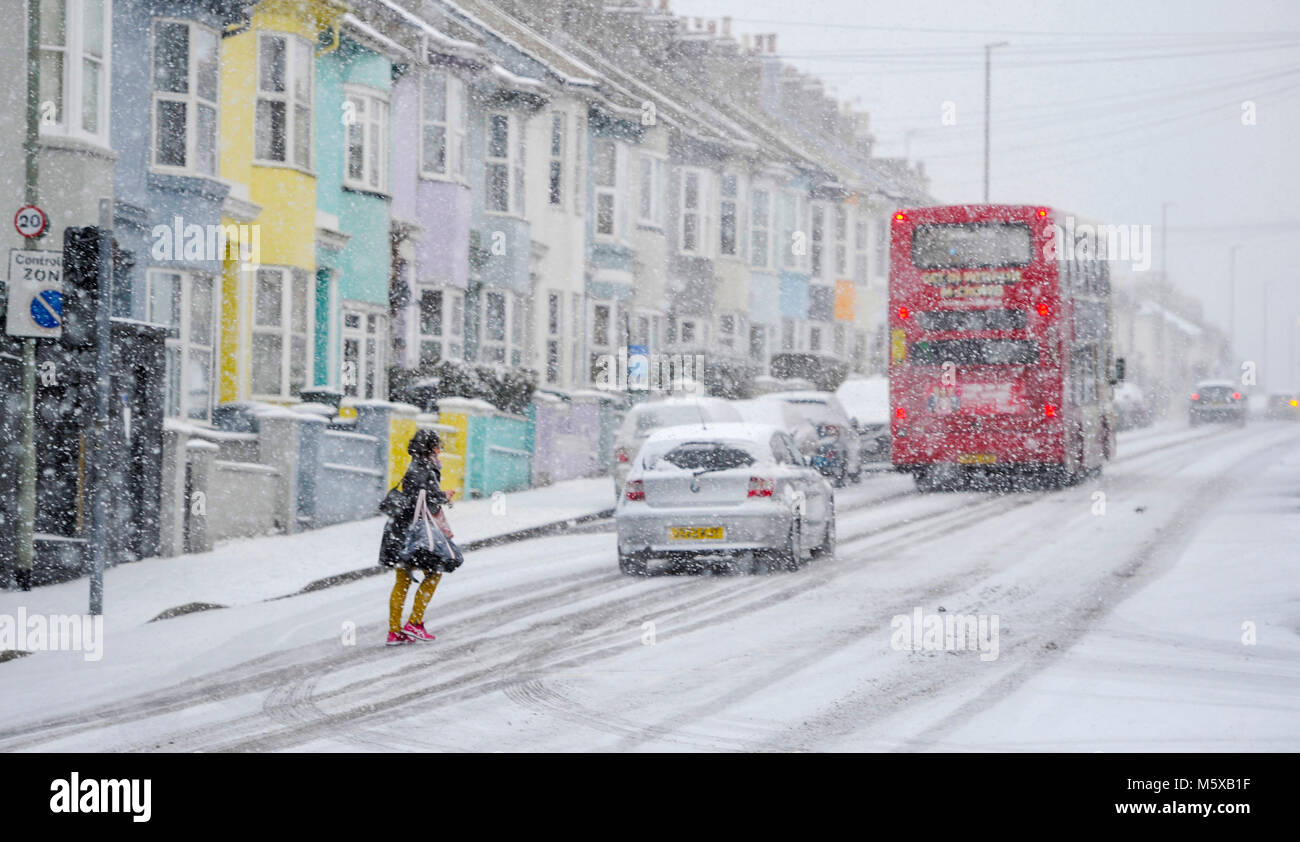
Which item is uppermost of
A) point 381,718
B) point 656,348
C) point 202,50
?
point 202,50

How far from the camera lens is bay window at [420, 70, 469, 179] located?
1312 inches

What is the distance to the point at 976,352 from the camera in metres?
28.0

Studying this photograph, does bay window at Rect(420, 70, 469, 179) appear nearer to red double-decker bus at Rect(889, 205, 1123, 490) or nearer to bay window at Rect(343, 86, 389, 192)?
bay window at Rect(343, 86, 389, 192)

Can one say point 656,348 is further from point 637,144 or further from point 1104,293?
point 1104,293

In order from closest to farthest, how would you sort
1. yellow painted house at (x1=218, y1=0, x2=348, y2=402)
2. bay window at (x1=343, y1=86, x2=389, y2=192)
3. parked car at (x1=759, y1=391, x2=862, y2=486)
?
yellow painted house at (x1=218, y1=0, x2=348, y2=402) → bay window at (x1=343, y1=86, x2=389, y2=192) → parked car at (x1=759, y1=391, x2=862, y2=486)

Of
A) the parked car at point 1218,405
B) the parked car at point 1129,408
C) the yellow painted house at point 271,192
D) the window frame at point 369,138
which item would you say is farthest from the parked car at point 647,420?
the parked car at point 1218,405

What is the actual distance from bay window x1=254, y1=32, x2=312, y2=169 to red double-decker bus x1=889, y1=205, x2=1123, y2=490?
29.4 ft

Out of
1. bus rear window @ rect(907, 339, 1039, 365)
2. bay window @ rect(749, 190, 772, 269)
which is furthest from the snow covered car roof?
bay window @ rect(749, 190, 772, 269)

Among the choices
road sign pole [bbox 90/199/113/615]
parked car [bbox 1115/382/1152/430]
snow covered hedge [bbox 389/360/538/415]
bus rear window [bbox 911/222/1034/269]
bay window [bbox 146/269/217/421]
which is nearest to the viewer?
road sign pole [bbox 90/199/113/615]

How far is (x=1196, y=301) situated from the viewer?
571 feet

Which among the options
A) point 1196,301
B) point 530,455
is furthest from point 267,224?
point 1196,301

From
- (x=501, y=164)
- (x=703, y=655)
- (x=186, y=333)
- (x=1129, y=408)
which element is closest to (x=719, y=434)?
(x=703, y=655)
